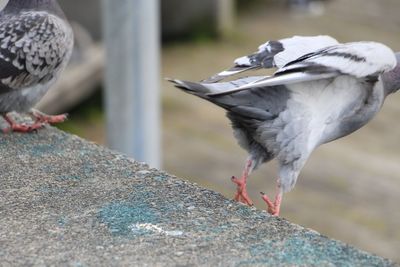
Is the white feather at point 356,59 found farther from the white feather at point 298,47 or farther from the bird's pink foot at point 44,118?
the bird's pink foot at point 44,118

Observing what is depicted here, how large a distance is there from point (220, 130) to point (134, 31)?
3788mm

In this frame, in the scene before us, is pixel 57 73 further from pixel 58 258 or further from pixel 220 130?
pixel 220 130

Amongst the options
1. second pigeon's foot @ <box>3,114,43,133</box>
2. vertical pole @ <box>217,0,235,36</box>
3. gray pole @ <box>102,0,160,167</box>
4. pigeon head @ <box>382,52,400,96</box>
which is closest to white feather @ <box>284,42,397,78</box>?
pigeon head @ <box>382,52,400,96</box>

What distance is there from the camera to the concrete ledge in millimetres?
3338

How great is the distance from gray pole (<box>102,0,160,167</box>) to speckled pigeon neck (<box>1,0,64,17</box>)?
4.17 ft

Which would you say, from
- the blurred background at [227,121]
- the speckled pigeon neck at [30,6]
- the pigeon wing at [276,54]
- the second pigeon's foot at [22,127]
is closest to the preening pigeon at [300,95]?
the pigeon wing at [276,54]

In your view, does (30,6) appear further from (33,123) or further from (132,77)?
(132,77)

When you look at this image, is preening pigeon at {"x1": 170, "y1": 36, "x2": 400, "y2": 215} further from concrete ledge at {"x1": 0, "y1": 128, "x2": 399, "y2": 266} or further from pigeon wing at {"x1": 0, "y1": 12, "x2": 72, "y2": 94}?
pigeon wing at {"x1": 0, "y1": 12, "x2": 72, "y2": 94}

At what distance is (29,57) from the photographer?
16.5 feet

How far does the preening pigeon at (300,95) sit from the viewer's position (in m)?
3.98

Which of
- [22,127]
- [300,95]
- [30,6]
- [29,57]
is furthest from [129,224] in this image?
[30,6]

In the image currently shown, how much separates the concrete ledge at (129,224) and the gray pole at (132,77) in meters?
2.44

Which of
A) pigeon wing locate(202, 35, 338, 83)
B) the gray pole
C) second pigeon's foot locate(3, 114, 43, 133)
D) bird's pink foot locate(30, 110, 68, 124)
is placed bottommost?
the gray pole

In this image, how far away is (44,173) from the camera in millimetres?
4188
